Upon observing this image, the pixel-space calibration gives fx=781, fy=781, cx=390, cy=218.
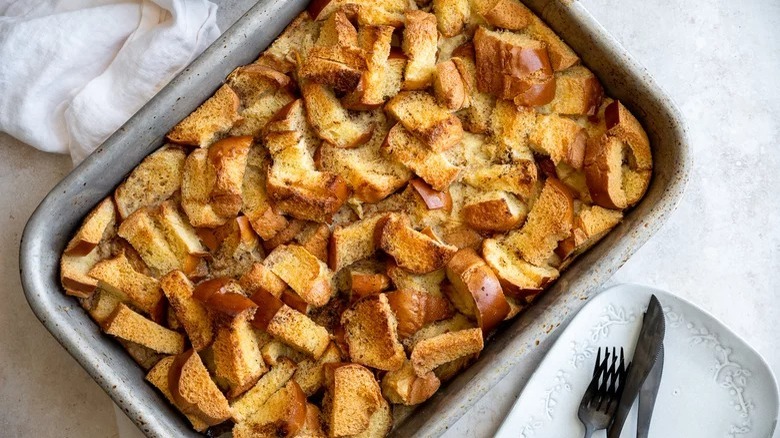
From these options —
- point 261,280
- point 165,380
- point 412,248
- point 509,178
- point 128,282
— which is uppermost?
point 509,178

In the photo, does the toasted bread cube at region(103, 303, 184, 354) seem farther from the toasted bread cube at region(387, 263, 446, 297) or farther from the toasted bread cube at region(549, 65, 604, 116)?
the toasted bread cube at region(549, 65, 604, 116)

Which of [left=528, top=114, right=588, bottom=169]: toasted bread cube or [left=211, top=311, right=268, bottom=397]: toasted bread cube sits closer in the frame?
[left=211, top=311, right=268, bottom=397]: toasted bread cube

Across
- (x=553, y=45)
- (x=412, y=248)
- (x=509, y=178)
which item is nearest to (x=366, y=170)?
(x=412, y=248)

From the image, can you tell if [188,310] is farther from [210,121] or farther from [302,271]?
[210,121]

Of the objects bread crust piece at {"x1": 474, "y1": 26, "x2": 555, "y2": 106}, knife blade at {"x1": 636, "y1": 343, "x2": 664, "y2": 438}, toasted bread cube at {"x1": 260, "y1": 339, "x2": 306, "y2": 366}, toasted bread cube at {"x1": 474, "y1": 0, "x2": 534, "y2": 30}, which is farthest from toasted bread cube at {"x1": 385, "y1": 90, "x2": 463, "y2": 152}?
knife blade at {"x1": 636, "y1": 343, "x2": 664, "y2": 438}

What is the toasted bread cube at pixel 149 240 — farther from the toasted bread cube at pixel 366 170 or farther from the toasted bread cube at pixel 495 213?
the toasted bread cube at pixel 495 213

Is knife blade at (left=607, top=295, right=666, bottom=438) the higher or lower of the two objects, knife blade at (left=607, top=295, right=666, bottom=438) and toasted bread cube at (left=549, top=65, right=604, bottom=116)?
the lower

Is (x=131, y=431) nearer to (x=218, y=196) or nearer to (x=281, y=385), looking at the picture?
(x=281, y=385)

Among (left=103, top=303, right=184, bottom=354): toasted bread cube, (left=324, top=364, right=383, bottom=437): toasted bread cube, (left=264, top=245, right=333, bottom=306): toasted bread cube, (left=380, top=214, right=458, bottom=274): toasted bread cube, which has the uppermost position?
(left=380, top=214, right=458, bottom=274): toasted bread cube

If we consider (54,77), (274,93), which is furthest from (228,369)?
(54,77)
